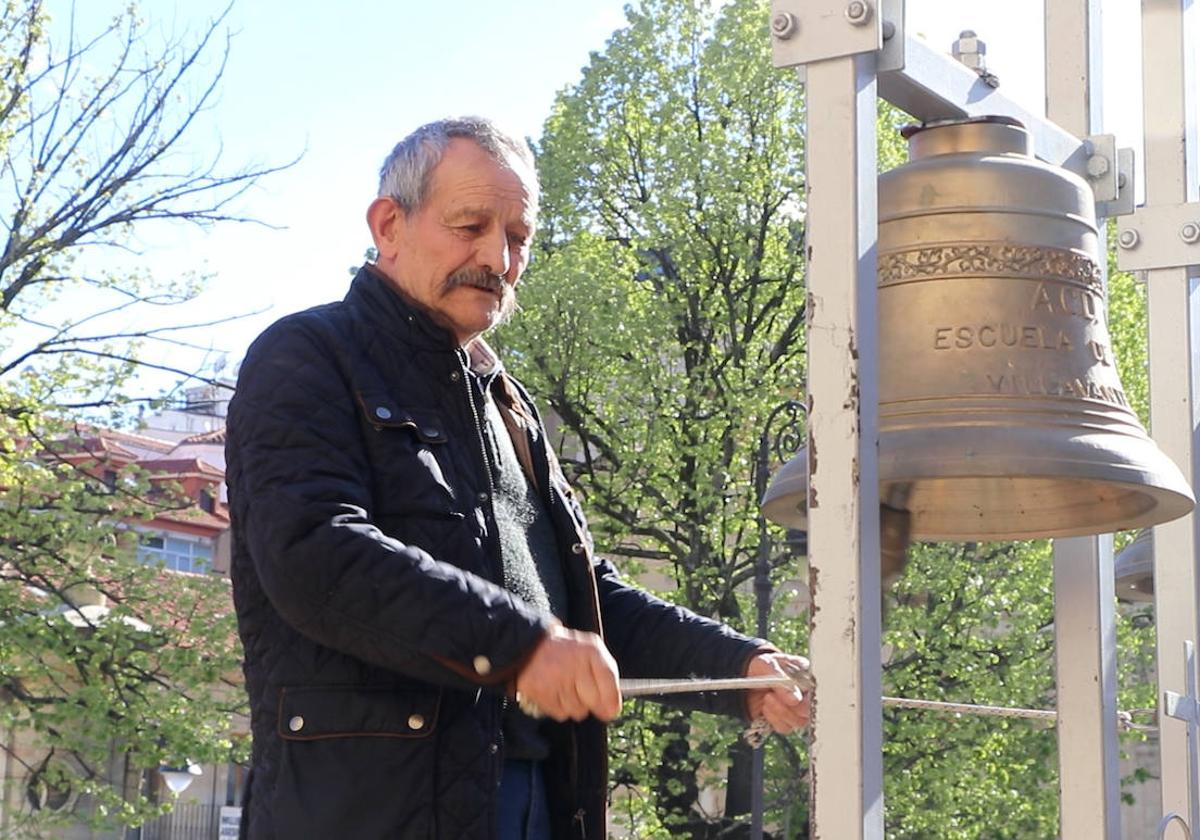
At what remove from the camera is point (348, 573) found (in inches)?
100.0

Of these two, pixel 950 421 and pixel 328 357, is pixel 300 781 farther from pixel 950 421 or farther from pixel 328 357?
pixel 950 421

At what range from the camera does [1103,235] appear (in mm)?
3697

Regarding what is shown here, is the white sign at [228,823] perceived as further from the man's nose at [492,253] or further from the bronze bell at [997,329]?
the man's nose at [492,253]

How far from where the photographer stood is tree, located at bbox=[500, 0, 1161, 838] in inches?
790

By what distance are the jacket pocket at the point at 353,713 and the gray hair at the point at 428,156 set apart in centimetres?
80

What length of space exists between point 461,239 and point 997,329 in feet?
3.17

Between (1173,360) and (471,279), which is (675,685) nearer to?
(471,279)

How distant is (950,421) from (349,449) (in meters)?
1.04

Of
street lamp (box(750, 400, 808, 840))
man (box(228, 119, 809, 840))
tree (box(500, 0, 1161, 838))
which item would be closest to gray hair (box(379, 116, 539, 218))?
man (box(228, 119, 809, 840))

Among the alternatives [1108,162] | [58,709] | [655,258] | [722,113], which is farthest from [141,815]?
[1108,162]

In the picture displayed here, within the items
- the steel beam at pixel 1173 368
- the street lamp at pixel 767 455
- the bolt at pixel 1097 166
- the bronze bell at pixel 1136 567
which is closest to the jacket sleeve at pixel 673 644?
the bolt at pixel 1097 166

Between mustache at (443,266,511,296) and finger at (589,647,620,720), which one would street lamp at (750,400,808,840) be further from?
finger at (589,647,620,720)

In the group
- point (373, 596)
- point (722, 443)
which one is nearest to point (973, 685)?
point (722, 443)

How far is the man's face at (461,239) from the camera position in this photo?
117 inches
